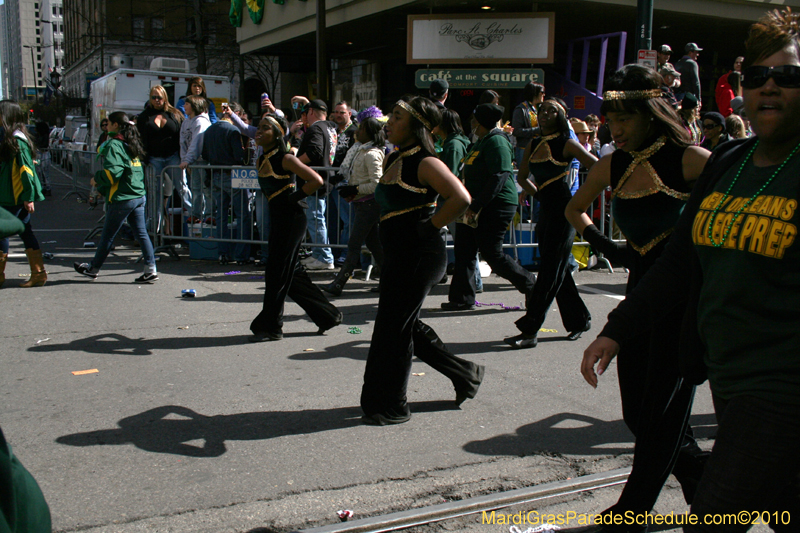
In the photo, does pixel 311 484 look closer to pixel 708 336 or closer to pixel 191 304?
pixel 708 336

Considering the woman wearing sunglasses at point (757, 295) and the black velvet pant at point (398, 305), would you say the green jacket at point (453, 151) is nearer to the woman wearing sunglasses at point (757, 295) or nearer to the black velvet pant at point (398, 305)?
the black velvet pant at point (398, 305)

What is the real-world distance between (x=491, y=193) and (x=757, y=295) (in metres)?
4.56

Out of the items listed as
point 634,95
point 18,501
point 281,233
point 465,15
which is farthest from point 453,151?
point 465,15

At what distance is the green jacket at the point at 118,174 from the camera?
28.6 feet

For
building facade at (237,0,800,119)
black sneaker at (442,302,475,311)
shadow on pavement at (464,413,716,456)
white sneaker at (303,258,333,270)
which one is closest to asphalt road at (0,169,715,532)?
shadow on pavement at (464,413,716,456)

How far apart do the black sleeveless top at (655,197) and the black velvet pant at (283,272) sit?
340 centimetres

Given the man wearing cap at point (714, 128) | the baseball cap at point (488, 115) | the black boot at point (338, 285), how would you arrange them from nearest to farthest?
the baseball cap at point (488, 115), the black boot at point (338, 285), the man wearing cap at point (714, 128)

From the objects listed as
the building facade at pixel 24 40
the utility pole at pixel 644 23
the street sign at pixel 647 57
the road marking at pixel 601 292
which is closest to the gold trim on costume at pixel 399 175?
the road marking at pixel 601 292

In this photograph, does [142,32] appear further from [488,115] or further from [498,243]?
[498,243]

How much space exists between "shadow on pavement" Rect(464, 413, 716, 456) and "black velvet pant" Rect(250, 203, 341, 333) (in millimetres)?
2604

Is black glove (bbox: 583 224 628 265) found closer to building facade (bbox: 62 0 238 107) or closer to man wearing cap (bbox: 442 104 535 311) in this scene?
man wearing cap (bbox: 442 104 535 311)

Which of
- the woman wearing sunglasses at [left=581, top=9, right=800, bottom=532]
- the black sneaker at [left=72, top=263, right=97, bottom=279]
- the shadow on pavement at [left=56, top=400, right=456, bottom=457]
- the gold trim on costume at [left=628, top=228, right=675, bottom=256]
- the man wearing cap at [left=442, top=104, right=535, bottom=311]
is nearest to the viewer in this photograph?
the woman wearing sunglasses at [left=581, top=9, right=800, bottom=532]

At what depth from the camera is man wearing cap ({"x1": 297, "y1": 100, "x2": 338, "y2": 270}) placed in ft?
32.6

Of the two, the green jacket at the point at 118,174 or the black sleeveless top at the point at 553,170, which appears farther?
the green jacket at the point at 118,174
